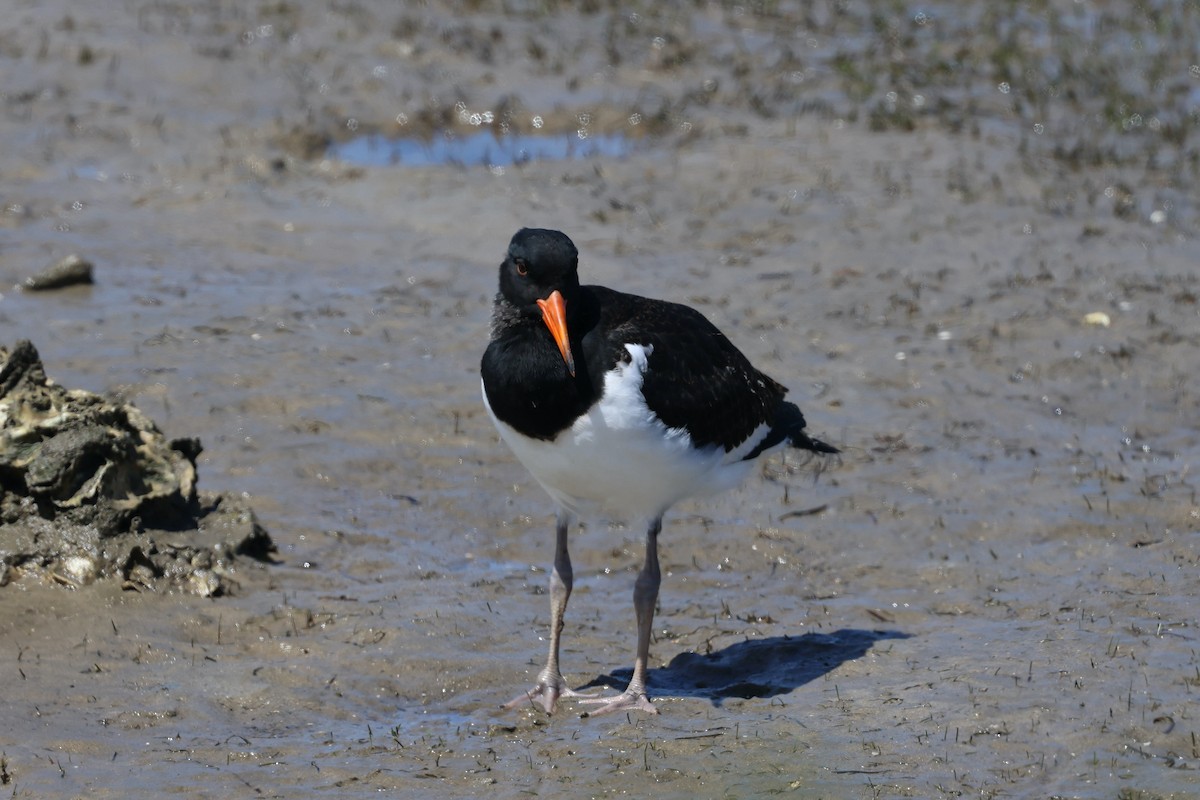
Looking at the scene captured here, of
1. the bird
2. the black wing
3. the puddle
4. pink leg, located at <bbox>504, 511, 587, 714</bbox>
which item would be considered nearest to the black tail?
the black wing

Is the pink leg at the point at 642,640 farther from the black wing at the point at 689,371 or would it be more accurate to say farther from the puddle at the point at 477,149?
the puddle at the point at 477,149

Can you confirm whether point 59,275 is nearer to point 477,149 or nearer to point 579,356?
point 477,149

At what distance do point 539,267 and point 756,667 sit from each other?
1.97 m

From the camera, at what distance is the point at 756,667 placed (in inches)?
257

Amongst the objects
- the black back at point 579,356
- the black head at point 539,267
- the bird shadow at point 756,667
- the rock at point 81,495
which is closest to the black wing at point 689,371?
the black back at point 579,356

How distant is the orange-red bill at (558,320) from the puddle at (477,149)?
7.02m

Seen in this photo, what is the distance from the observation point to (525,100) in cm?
1398

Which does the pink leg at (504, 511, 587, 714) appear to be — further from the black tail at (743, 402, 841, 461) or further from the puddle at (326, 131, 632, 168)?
the puddle at (326, 131, 632, 168)

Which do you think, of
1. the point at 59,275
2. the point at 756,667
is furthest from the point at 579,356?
the point at 59,275

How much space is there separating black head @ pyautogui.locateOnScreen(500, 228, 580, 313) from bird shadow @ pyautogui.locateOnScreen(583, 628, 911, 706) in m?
1.67

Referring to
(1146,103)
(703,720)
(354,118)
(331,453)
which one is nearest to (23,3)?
(354,118)

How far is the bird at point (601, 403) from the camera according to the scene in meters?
5.68

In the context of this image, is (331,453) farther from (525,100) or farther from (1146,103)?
(1146,103)

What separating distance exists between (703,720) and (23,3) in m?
11.1
